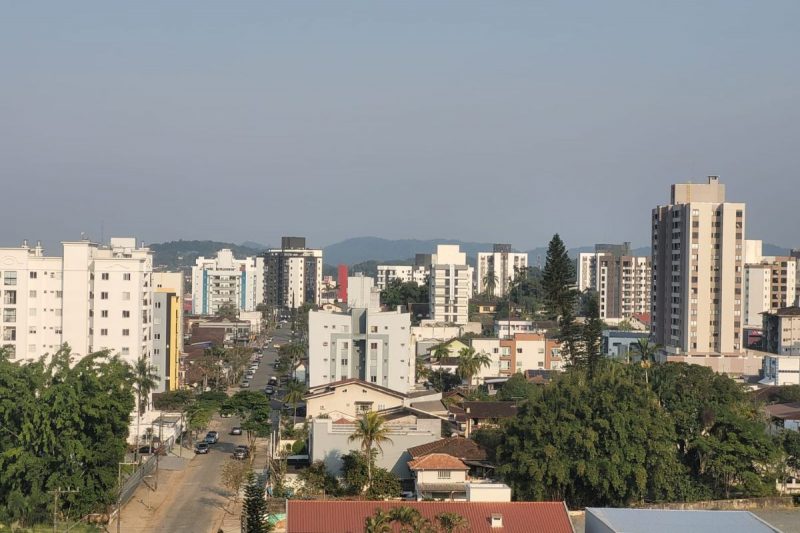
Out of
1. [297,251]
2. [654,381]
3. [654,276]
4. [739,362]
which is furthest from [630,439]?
[297,251]

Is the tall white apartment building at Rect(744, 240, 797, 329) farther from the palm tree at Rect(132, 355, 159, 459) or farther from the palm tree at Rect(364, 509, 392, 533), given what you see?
the palm tree at Rect(364, 509, 392, 533)

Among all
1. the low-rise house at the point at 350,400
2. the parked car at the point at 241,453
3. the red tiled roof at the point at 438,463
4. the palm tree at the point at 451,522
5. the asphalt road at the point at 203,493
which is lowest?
the asphalt road at the point at 203,493

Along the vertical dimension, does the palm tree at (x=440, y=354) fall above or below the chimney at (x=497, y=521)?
above

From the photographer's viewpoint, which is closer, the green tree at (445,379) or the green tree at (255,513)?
the green tree at (255,513)

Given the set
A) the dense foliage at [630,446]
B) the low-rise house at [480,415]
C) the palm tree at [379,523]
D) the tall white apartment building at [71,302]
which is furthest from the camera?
the tall white apartment building at [71,302]

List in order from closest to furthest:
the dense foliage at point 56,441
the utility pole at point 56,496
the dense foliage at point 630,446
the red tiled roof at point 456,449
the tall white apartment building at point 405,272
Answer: the utility pole at point 56,496 < the dense foliage at point 56,441 < the dense foliage at point 630,446 < the red tiled roof at point 456,449 < the tall white apartment building at point 405,272

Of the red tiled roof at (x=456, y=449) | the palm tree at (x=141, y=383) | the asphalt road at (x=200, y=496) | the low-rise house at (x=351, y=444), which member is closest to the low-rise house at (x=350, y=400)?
the asphalt road at (x=200, y=496)

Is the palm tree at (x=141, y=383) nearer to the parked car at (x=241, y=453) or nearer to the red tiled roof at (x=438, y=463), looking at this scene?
the parked car at (x=241, y=453)
